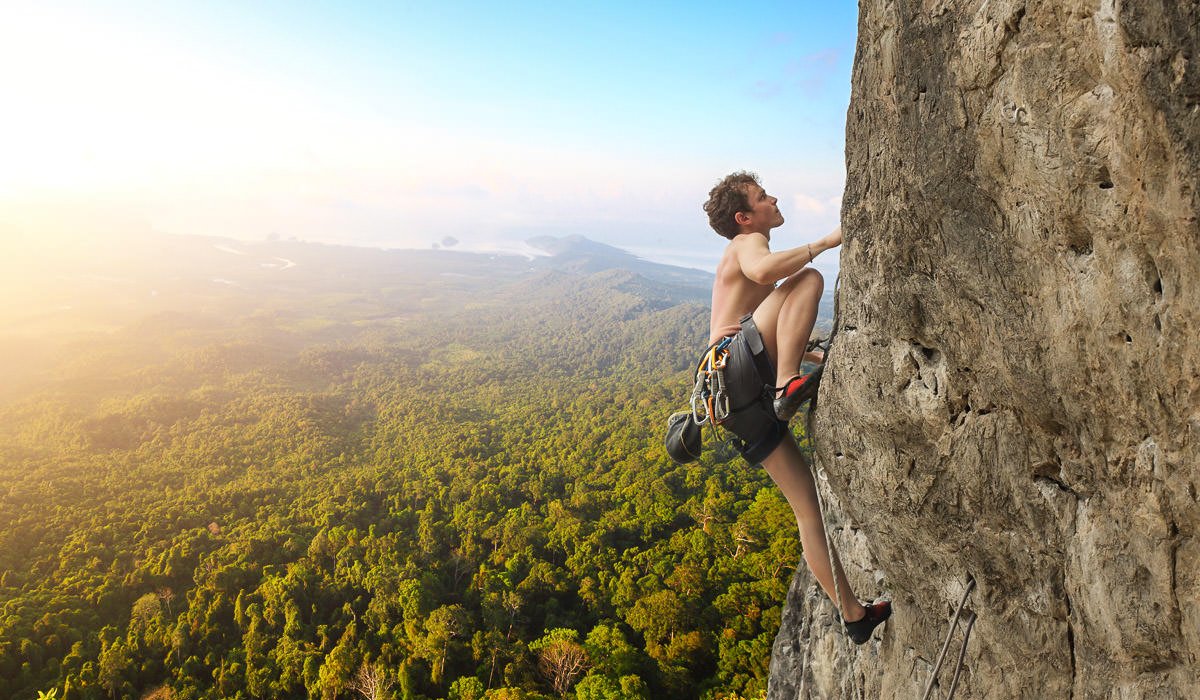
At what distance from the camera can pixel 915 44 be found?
2.66m

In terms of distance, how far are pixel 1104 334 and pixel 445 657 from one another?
25387 mm

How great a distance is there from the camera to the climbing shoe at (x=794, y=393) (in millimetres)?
3586

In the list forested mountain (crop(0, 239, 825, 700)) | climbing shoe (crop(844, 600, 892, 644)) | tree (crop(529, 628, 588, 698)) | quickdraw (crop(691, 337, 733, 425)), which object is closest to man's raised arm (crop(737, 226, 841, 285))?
quickdraw (crop(691, 337, 733, 425))

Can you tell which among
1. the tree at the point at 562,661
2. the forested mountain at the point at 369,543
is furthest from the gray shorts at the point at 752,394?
the tree at the point at 562,661

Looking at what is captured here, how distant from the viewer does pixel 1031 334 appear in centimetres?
249

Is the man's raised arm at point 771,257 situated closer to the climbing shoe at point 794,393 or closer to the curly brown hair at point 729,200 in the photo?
the curly brown hair at point 729,200

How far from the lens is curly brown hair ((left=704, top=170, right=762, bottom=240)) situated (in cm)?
362

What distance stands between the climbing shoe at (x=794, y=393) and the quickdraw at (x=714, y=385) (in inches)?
14.0

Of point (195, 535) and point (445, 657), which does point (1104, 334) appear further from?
point (195, 535)

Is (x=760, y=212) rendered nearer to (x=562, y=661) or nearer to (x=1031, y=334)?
(x=1031, y=334)

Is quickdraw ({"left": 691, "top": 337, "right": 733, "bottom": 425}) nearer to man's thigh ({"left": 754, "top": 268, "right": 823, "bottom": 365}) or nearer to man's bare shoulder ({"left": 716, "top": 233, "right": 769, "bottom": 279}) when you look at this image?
man's thigh ({"left": 754, "top": 268, "right": 823, "bottom": 365})

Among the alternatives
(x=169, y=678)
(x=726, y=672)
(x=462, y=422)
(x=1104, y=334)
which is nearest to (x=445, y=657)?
(x=726, y=672)

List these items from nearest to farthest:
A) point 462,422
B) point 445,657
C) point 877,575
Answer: point 877,575, point 445,657, point 462,422

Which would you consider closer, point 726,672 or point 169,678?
point 726,672
